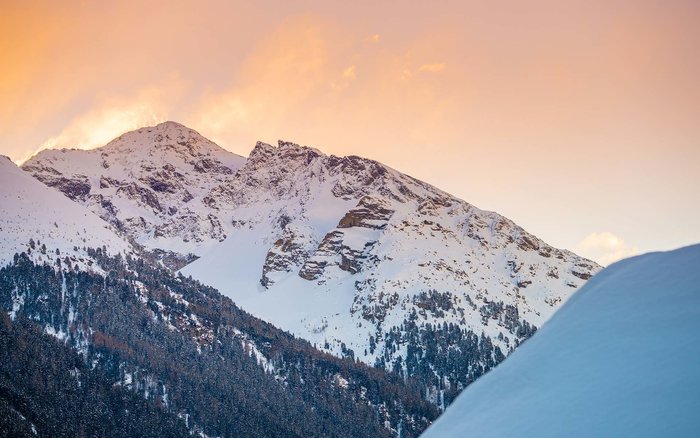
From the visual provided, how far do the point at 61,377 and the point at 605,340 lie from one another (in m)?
175

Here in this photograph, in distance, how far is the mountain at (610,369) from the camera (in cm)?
875

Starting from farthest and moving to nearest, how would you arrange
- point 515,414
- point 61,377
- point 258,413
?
point 258,413 < point 61,377 < point 515,414

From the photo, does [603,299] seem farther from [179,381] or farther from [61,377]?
[179,381]

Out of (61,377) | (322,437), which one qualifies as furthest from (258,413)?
(61,377)

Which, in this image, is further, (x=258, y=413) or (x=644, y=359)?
(x=258, y=413)

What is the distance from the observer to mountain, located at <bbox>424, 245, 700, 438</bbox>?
875 cm

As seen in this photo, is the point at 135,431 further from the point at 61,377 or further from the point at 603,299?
the point at 603,299

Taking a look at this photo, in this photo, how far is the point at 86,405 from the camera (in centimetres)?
15412

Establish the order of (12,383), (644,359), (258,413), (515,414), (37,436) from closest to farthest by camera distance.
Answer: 1. (644,359)
2. (515,414)
3. (37,436)
4. (12,383)
5. (258,413)

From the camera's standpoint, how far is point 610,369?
9.56 m

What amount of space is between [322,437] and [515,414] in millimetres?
184767

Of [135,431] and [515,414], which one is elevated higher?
[515,414]

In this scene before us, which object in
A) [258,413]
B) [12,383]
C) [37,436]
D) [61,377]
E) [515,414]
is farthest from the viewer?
[258,413]

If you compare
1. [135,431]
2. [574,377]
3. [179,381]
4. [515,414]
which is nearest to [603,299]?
[574,377]
